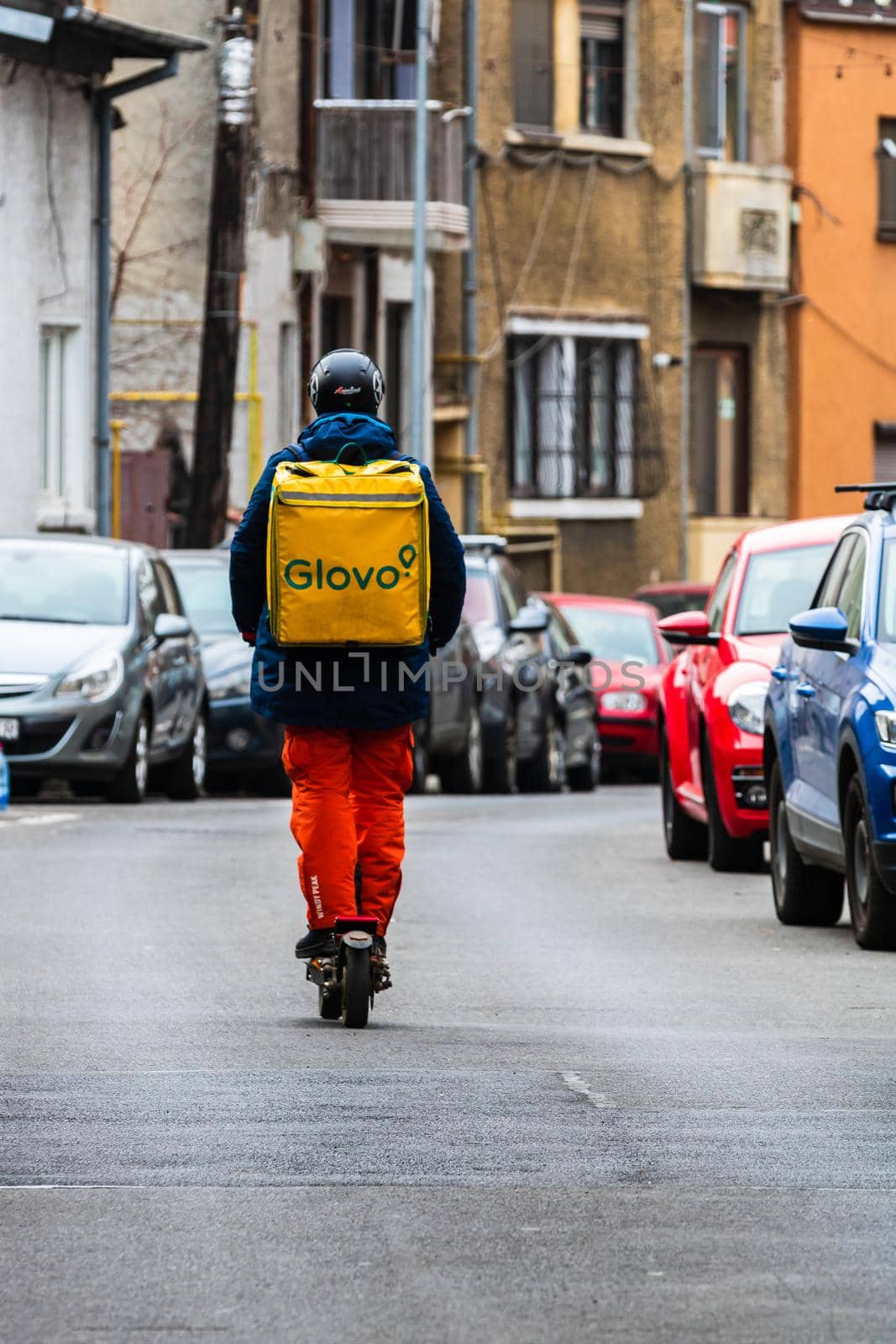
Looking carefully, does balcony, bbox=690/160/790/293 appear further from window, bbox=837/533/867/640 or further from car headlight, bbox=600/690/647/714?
window, bbox=837/533/867/640

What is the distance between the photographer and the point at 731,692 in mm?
15008

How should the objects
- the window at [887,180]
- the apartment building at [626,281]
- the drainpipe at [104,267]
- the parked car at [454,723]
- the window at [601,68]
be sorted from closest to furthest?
the parked car at [454,723]
the drainpipe at [104,267]
the apartment building at [626,281]
the window at [601,68]
the window at [887,180]

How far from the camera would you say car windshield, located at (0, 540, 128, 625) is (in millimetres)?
20531

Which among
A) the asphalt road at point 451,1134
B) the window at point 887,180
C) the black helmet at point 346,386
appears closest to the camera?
the asphalt road at point 451,1134

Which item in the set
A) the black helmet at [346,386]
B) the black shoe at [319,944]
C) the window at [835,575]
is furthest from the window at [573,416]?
the black shoe at [319,944]

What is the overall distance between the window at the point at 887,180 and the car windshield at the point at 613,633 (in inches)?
645

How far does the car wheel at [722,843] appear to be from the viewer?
1533 cm

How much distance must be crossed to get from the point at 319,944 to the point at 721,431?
3690cm

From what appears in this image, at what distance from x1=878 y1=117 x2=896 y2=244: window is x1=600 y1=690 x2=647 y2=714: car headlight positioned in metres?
17.5

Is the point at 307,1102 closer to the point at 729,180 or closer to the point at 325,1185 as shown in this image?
the point at 325,1185

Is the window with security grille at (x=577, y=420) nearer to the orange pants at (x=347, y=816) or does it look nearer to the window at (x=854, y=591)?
the window at (x=854, y=591)

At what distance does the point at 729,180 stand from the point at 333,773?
35796 millimetres

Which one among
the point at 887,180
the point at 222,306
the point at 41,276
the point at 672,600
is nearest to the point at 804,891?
the point at 222,306

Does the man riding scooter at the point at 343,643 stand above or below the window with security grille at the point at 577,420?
below
